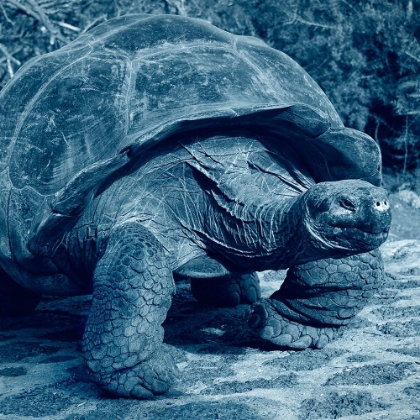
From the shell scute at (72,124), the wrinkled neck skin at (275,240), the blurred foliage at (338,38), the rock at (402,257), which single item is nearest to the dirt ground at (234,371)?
the wrinkled neck skin at (275,240)

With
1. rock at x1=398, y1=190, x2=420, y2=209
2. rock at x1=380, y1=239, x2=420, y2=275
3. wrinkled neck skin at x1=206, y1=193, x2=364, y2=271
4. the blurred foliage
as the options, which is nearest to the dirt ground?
wrinkled neck skin at x1=206, y1=193, x2=364, y2=271

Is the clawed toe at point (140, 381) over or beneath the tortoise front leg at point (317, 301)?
beneath

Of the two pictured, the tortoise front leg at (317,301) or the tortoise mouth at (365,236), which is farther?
the tortoise front leg at (317,301)

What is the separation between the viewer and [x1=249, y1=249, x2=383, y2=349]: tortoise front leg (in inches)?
98.4

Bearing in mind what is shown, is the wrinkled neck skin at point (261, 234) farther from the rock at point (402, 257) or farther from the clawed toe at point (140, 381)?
the rock at point (402, 257)

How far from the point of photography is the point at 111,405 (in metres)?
2.18

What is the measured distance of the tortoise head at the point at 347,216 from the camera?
1961 millimetres

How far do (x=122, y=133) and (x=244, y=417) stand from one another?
1.13 meters

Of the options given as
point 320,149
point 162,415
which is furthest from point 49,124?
point 162,415

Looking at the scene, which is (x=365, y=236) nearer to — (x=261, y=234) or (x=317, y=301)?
(x=261, y=234)

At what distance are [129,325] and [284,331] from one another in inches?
30.3

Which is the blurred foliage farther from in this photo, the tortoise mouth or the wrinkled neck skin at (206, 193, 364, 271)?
the tortoise mouth

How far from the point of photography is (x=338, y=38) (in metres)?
6.03

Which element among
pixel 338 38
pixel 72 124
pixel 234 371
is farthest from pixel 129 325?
pixel 338 38
